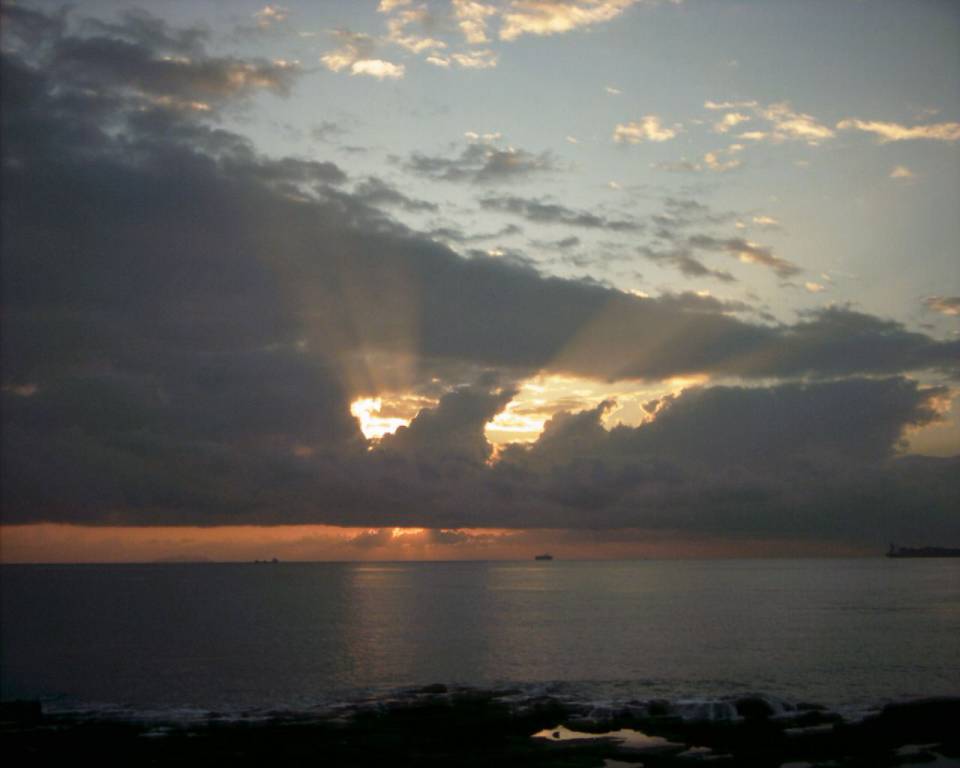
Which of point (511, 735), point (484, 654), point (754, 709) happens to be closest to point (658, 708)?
point (754, 709)

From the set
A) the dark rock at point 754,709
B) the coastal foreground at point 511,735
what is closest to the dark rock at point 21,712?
the coastal foreground at point 511,735

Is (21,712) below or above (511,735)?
above

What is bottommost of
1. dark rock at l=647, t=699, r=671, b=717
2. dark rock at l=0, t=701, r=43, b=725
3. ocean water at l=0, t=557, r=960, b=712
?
ocean water at l=0, t=557, r=960, b=712

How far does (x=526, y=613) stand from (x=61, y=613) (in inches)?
3566

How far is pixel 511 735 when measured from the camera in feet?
166

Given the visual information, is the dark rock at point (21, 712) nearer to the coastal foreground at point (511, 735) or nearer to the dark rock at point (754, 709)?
the coastal foreground at point (511, 735)

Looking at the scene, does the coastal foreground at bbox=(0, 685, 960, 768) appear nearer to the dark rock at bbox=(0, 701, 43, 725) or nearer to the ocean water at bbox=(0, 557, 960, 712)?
the dark rock at bbox=(0, 701, 43, 725)

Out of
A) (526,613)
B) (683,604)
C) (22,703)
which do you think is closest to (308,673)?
(22,703)

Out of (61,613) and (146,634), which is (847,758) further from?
(61,613)

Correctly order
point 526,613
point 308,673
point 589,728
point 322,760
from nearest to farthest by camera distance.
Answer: point 322,760 < point 589,728 < point 308,673 < point 526,613

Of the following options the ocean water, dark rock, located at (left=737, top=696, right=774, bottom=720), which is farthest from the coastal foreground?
the ocean water

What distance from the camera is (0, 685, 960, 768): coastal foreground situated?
4516cm

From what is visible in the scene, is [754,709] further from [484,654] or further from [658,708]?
[484,654]

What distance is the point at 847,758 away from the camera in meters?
45.2
